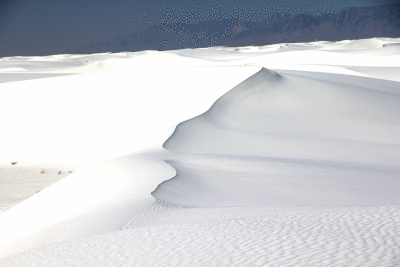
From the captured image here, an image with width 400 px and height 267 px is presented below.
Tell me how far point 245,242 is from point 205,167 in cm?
302

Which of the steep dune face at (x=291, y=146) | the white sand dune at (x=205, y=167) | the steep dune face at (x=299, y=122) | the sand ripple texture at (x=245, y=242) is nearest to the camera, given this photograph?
the sand ripple texture at (x=245, y=242)

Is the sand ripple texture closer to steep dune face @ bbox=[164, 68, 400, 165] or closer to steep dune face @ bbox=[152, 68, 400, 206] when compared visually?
steep dune face @ bbox=[152, 68, 400, 206]

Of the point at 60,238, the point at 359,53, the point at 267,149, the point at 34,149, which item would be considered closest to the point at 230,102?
the point at 267,149

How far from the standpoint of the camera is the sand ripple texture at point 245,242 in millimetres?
2311

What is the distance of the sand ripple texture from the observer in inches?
91.0

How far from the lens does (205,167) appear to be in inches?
222

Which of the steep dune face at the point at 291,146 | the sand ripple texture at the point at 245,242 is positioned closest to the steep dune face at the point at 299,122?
the steep dune face at the point at 291,146

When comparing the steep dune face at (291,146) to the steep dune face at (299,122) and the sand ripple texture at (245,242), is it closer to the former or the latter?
the steep dune face at (299,122)

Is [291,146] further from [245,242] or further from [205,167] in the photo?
[245,242]

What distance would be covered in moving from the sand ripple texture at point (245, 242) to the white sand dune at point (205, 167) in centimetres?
1

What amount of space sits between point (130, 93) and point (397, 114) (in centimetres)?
581

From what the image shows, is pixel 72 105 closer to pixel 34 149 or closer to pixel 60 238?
pixel 34 149

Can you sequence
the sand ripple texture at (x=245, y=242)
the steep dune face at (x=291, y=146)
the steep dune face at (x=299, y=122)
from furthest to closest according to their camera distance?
the steep dune face at (x=299, y=122), the steep dune face at (x=291, y=146), the sand ripple texture at (x=245, y=242)

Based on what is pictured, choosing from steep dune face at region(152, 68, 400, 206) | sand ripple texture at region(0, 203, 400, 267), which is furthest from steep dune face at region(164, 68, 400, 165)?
sand ripple texture at region(0, 203, 400, 267)
